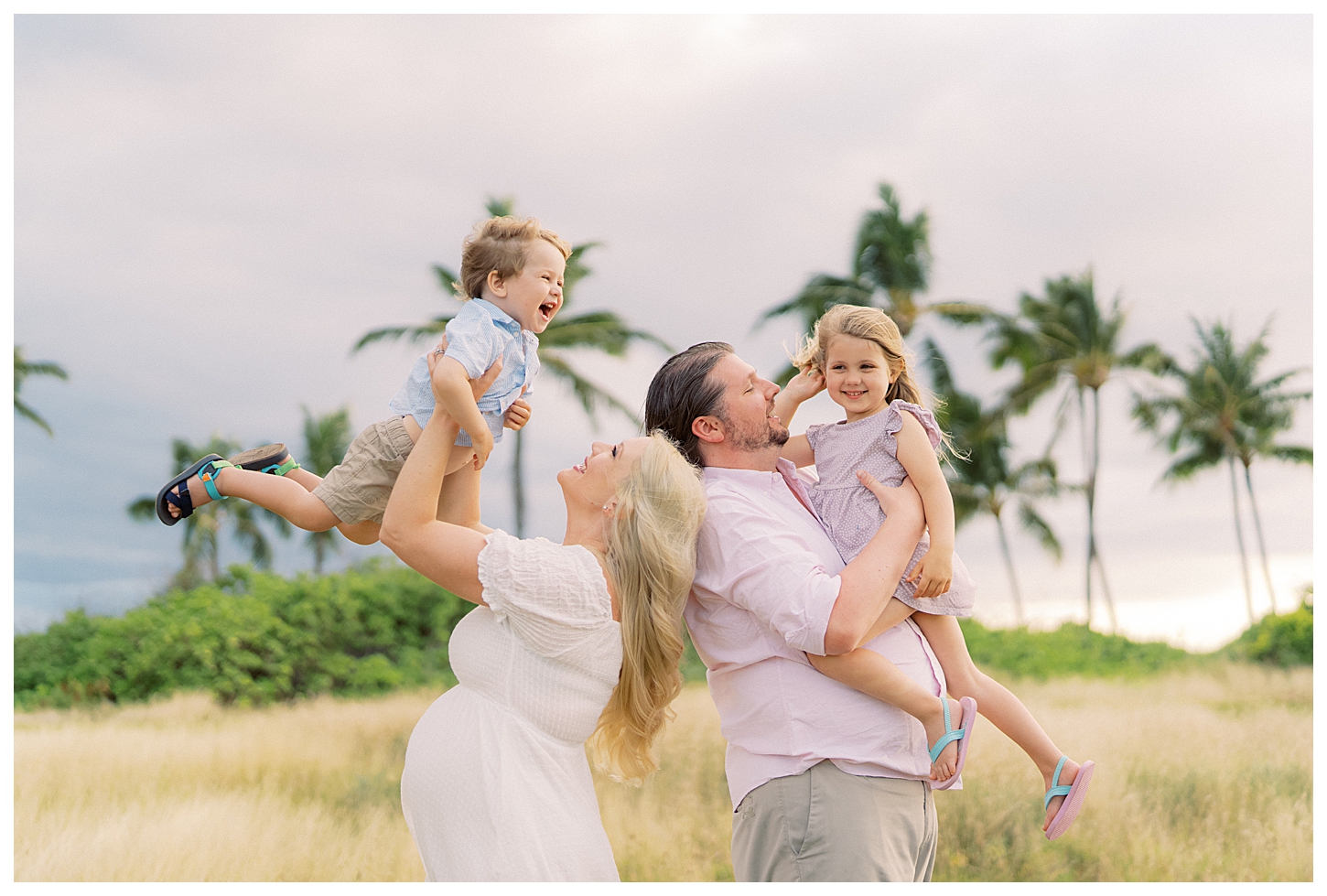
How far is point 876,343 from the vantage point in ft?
12.1

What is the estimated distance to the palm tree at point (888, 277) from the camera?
25.0 m

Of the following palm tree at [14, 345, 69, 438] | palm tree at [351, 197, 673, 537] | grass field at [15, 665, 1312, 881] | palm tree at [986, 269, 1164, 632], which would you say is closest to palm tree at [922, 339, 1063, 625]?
palm tree at [986, 269, 1164, 632]

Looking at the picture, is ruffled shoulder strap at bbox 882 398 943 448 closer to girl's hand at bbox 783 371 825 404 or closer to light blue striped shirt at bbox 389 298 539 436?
girl's hand at bbox 783 371 825 404

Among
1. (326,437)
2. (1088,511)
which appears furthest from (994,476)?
(326,437)

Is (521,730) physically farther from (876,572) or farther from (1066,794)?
(1066,794)

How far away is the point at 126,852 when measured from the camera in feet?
27.2

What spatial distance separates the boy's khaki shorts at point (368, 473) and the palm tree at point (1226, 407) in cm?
2893

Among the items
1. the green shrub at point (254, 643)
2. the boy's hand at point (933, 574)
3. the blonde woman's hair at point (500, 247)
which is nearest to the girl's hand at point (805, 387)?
the boy's hand at point (933, 574)

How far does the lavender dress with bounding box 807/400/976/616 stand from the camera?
3.48 metres

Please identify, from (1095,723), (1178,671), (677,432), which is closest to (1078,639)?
(1178,671)

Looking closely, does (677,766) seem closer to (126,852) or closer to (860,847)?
(126,852)

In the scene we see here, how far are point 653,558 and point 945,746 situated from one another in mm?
1118

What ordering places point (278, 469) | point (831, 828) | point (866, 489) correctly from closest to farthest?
1. point (831, 828)
2. point (866, 489)
3. point (278, 469)

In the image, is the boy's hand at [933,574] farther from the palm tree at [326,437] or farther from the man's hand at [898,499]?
the palm tree at [326,437]
